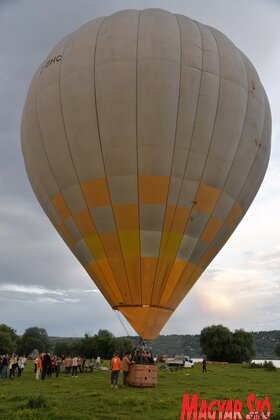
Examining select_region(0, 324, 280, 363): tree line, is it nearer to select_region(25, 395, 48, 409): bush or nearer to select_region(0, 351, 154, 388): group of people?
select_region(0, 351, 154, 388): group of people

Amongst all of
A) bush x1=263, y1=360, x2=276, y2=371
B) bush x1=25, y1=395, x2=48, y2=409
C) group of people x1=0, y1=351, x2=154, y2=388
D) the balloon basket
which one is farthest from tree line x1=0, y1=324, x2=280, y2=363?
bush x1=25, y1=395, x2=48, y2=409

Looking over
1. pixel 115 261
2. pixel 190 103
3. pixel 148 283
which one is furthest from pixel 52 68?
pixel 148 283

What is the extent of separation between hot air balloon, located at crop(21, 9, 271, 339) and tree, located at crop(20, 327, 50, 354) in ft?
235

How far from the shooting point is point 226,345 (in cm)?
5162

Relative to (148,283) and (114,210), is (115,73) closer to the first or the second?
(114,210)

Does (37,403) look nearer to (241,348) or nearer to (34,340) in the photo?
(241,348)

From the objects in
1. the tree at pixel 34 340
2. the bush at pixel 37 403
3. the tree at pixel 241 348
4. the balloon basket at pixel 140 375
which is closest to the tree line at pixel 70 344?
the tree at pixel 34 340

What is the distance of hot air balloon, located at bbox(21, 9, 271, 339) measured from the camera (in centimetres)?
1415

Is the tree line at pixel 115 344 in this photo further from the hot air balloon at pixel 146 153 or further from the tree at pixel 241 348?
the hot air balloon at pixel 146 153

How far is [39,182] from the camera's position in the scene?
16.3 meters

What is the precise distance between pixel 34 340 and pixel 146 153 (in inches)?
2985

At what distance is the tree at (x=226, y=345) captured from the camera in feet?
168

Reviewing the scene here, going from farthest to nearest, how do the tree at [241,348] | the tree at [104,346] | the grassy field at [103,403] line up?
the tree at [104,346] < the tree at [241,348] < the grassy field at [103,403]

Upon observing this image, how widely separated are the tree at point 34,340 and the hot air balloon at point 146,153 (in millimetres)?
71509
